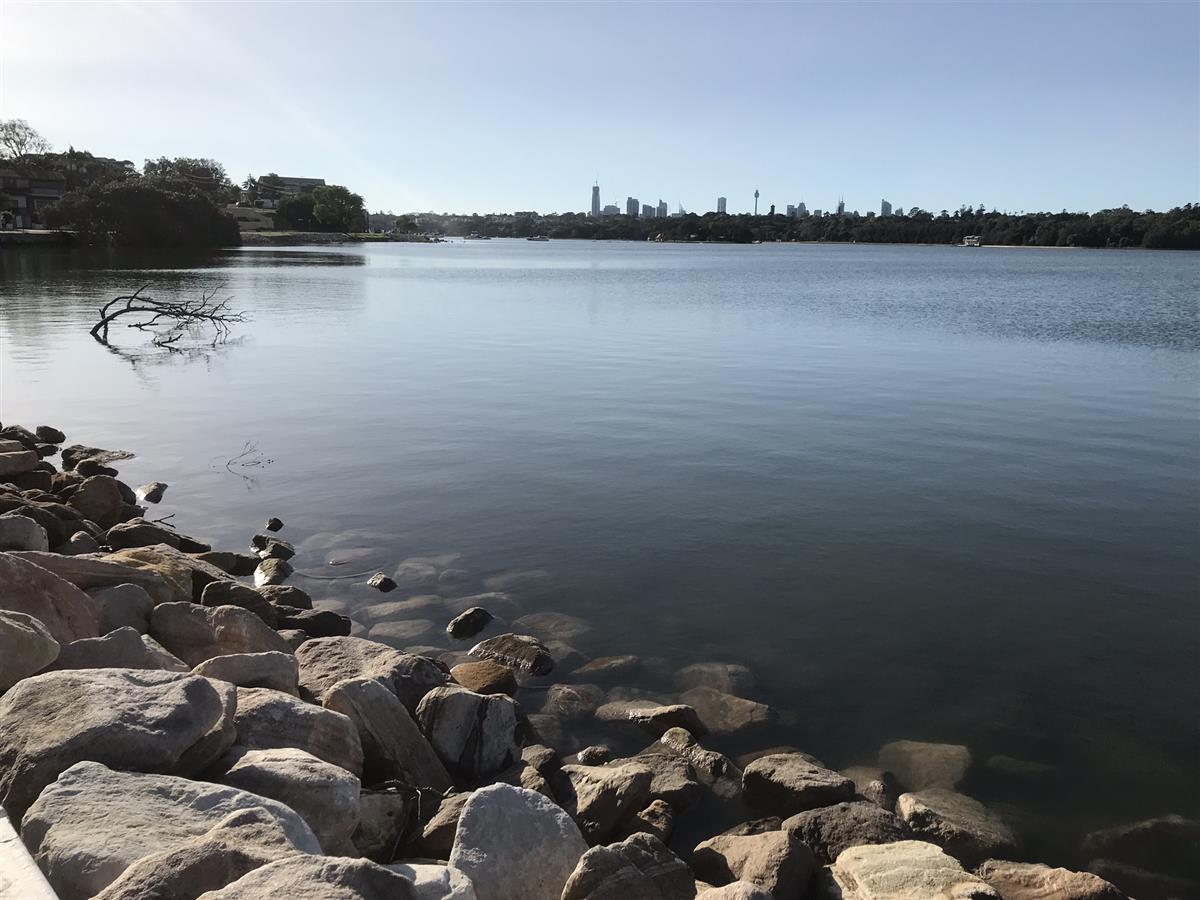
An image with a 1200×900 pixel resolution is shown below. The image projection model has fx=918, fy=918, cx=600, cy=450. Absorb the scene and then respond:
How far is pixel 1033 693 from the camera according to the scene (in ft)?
27.6

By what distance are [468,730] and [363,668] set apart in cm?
127

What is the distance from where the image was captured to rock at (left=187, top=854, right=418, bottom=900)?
3.40 metres

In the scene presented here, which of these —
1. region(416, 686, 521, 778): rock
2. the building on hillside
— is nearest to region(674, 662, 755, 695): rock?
region(416, 686, 521, 778): rock

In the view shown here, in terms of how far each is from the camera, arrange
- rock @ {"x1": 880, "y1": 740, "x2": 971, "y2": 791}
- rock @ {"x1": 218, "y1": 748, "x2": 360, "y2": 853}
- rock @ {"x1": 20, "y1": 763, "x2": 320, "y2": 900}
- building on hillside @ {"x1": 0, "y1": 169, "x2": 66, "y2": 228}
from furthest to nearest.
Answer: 1. building on hillside @ {"x1": 0, "y1": 169, "x2": 66, "y2": 228}
2. rock @ {"x1": 880, "y1": 740, "x2": 971, "y2": 791}
3. rock @ {"x1": 218, "y1": 748, "x2": 360, "y2": 853}
4. rock @ {"x1": 20, "y1": 763, "x2": 320, "y2": 900}

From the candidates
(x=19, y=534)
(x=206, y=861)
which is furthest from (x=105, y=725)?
(x=19, y=534)

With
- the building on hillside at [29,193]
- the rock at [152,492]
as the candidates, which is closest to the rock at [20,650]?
the rock at [152,492]

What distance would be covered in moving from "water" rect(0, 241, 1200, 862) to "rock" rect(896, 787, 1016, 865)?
27 cm

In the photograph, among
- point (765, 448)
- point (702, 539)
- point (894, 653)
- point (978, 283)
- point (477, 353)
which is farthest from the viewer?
point (978, 283)

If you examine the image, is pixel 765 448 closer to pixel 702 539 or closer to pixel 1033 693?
pixel 702 539

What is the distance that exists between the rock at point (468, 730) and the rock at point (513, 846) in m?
1.58

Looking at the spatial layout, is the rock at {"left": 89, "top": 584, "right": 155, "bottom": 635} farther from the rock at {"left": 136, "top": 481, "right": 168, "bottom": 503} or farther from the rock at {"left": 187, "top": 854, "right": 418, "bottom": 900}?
the rock at {"left": 136, "top": 481, "right": 168, "bottom": 503}

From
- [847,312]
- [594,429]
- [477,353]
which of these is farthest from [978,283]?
[594,429]

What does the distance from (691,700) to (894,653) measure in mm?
2315

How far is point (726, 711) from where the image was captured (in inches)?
316
